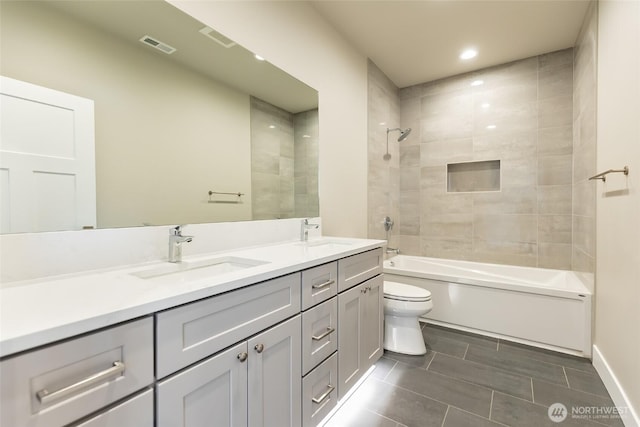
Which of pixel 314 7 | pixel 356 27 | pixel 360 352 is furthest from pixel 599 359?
pixel 314 7

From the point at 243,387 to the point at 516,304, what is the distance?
7.62 feet

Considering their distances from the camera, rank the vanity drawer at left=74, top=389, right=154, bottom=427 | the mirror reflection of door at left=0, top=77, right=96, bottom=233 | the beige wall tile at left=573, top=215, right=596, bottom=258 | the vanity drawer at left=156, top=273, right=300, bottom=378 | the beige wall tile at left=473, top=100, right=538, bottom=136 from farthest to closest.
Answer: the beige wall tile at left=473, top=100, right=538, bottom=136
the beige wall tile at left=573, top=215, right=596, bottom=258
the mirror reflection of door at left=0, top=77, right=96, bottom=233
the vanity drawer at left=156, top=273, right=300, bottom=378
the vanity drawer at left=74, top=389, right=154, bottom=427

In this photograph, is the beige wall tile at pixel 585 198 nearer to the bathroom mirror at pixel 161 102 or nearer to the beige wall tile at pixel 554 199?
the beige wall tile at pixel 554 199

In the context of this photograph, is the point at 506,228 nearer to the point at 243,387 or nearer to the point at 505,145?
the point at 505,145

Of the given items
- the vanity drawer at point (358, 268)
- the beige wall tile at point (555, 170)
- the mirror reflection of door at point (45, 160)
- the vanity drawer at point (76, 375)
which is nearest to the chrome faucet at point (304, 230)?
the vanity drawer at point (358, 268)

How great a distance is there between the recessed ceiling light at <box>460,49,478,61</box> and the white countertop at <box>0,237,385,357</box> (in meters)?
2.87

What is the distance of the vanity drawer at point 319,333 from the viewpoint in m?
1.25

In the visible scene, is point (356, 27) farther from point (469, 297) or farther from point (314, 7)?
point (469, 297)

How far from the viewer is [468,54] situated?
2.83 meters

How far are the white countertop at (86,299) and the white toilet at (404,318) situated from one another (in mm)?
1235

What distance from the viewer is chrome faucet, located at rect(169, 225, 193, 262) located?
1235mm

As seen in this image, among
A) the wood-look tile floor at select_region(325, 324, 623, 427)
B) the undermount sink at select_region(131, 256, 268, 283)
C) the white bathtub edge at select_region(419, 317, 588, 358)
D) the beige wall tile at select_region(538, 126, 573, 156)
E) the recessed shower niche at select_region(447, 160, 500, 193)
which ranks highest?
the beige wall tile at select_region(538, 126, 573, 156)

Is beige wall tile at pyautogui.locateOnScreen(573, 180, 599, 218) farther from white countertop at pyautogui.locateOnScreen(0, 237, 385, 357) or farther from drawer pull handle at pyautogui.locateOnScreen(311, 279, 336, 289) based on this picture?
white countertop at pyautogui.locateOnScreen(0, 237, 385, 357)

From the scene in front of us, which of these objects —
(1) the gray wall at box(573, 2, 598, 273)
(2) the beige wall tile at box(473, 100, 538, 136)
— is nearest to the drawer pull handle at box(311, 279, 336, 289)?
(1) the gray wall at box(573, 2, 598, 273)
